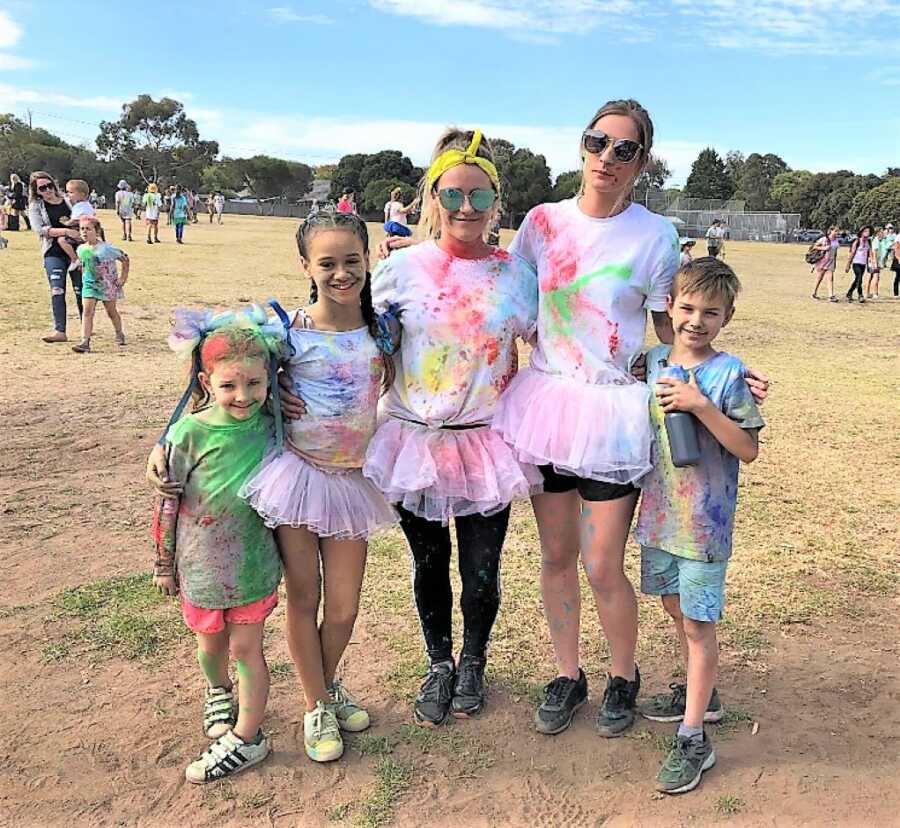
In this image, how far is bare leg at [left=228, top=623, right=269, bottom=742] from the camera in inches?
113

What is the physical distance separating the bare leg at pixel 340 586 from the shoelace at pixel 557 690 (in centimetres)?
82

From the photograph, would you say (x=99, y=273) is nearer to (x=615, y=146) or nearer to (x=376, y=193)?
(x=615, y=146)

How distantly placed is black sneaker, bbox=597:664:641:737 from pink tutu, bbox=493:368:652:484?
90 cm

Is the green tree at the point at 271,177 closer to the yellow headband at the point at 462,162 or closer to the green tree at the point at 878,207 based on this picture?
the green tree at the point at 878,207

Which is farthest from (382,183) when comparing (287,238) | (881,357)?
(881,357)

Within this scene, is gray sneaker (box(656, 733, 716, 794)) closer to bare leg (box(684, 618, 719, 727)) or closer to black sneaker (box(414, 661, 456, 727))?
bare leg (box(684, 618, 719, 727))

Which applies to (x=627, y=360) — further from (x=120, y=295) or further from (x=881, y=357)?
(x=881, y=357)

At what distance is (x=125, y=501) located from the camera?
532 cm

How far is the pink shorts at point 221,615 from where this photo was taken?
2.84 m

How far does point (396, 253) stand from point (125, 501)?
3.12m

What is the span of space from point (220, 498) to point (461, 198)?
1.31 m

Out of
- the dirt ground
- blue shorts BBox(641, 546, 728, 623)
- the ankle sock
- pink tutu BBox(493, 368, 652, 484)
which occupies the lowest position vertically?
the dirt ground

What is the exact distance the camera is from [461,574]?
3258 millimetres

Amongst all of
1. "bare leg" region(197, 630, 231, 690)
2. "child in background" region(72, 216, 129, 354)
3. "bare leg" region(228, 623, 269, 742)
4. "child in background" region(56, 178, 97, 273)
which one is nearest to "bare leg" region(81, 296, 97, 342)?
"child in background" region(72, 216, 129, 354)
